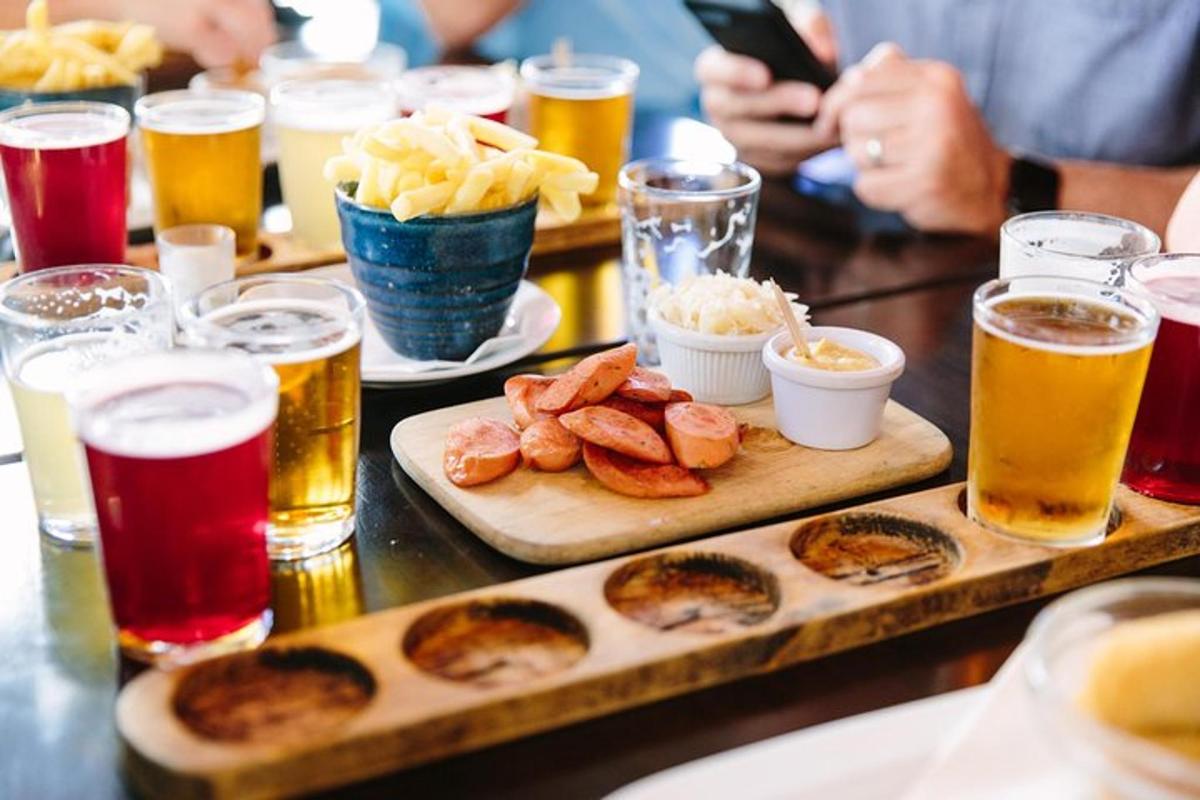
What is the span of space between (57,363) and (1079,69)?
2.13 m

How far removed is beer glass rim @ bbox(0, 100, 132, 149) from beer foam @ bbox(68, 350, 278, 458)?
69 centimetres

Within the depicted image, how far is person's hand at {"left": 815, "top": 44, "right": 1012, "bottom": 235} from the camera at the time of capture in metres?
2.15

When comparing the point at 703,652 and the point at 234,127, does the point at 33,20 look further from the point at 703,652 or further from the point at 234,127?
the point at 703,652

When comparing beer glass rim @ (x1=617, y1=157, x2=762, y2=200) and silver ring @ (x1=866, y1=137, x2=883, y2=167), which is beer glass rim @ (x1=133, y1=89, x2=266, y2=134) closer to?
beer glass rim @ (x1=617, y1=157, x2=762, y2=200)

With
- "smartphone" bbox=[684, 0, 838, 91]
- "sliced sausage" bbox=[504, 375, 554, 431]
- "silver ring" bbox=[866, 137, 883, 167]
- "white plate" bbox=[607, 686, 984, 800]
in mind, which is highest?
"smartphone" bbox=[684, 0, 838, 91]

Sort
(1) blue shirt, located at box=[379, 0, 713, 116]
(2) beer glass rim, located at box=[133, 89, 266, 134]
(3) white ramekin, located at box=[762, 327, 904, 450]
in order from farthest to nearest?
(1) blue shirt, located at box=[379, 0, 713, 116], (2) beer glass rim, located at box=[133, 89, 266, 134], (3) white ramekin, located at box=[762, 327, 904, 450]

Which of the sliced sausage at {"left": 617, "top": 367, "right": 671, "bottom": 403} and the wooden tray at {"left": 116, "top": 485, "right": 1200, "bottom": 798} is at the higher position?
the sliced sausage at {"left": 617, "top": 367, "right": 671, "bottom": 403}

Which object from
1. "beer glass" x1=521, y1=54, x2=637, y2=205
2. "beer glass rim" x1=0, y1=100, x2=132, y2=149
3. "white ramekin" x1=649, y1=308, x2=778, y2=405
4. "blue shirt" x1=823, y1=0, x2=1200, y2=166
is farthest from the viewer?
"blue shirt" x1=823, y1=0, x2=1200, y2=166

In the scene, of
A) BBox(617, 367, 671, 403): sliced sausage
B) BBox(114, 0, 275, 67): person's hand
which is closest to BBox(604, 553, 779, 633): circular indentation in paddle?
BBox(617, 367, 671, 403): sliced sausage

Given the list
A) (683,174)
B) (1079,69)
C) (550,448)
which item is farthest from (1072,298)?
(1079,69)

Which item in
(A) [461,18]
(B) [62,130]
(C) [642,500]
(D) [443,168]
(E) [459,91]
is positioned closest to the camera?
(C) [642,500]

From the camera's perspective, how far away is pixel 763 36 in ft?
7.45

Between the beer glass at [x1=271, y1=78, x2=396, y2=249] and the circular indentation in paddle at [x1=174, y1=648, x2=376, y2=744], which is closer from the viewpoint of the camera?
the circular indentation in paddle at [x1=174, y1=648, x2=376, y2=744]

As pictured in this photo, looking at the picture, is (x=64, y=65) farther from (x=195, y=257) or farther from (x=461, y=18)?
(x=461, y=18)
